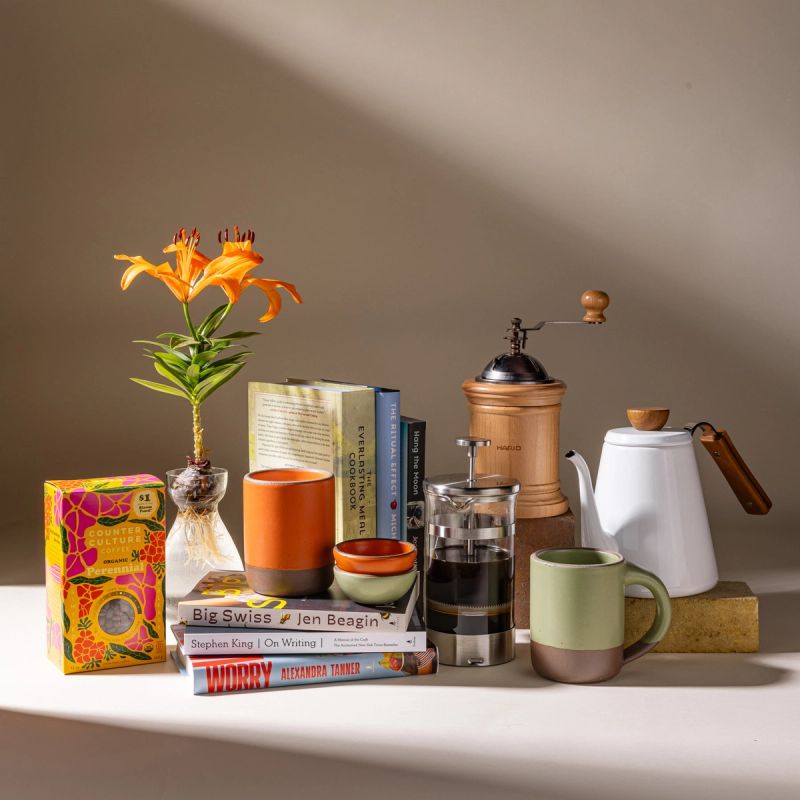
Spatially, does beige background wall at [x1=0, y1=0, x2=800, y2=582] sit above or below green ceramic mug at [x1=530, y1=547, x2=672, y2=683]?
above

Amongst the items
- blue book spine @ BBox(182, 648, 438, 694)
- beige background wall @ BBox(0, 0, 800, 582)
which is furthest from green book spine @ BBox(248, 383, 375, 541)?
beige background wall @ BBox(0, 0, 800, 582)

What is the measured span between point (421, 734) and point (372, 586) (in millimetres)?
180

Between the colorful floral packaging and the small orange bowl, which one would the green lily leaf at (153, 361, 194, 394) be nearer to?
the colorful floral packaging

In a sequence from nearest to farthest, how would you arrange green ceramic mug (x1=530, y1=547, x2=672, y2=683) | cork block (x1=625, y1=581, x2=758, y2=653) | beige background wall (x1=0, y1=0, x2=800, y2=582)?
green ceramic mug (x1=530, y1=547, x2=672, y2=683), cork block (x1=625, y1=581, x2=758, y2=653), beige background wall (x1=0, y1=0, x2=800, y2=582)

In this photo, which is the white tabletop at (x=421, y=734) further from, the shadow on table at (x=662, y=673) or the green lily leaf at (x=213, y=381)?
the green lily leaf at (x=213, y=381)

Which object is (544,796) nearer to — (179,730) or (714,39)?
(179,730)

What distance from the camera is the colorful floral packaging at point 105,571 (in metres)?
1.13

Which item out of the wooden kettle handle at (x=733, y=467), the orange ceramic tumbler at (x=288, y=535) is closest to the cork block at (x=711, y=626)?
the wooden kettle handle at (x=733, y=467)

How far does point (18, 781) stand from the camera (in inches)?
36.3

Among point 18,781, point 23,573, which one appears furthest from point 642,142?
point 18,781

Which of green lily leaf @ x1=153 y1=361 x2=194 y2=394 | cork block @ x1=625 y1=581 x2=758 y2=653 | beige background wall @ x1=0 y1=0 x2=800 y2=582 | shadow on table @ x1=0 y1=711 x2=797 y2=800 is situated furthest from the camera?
beige background wall @ x1=0 y1=0 x2=800 y2=582

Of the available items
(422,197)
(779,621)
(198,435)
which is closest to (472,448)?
(198,435)

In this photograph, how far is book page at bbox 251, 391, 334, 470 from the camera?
1.32m

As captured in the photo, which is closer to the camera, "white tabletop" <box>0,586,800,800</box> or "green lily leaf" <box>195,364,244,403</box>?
"white tabletop" <box>0,586,800,800</box>
